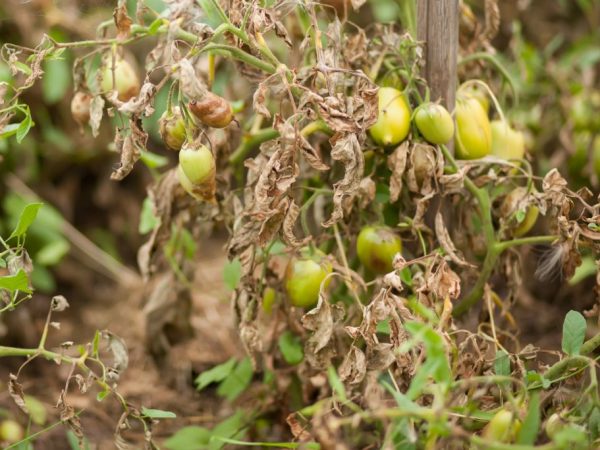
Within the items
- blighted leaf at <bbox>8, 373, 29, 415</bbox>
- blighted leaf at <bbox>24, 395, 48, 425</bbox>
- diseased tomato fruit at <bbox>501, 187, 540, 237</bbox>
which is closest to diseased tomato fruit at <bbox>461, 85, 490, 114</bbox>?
diseased tomato fruit at <bbox>501, 187, 540, 237</bbox>

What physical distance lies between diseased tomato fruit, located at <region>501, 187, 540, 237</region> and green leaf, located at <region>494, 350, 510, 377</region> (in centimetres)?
26

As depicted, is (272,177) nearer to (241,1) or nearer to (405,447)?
(241,1)

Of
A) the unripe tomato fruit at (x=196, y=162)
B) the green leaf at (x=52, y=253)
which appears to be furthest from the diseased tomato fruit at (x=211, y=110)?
the green leaf at (x=52, y=253)

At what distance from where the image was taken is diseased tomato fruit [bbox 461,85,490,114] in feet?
4.42

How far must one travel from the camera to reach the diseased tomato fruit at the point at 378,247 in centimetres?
122

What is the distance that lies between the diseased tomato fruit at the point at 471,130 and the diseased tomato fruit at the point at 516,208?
0.26 feet

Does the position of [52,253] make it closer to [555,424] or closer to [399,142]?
[399,142]

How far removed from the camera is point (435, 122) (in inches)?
45.9

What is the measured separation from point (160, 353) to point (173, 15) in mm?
899

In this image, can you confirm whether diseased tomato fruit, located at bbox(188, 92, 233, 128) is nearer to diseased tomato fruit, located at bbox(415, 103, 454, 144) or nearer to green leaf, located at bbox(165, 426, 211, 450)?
diseased tomato fruit, located at bbox(415, 103, 454, 144)

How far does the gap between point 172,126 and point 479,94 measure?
22.3 inches

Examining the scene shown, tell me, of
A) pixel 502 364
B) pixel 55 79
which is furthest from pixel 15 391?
pixel 55 79

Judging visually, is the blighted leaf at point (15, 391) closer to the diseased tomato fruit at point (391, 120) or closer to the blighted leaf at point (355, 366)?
the blighted leaf at point (355, 366)

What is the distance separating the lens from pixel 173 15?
109 centimetres
